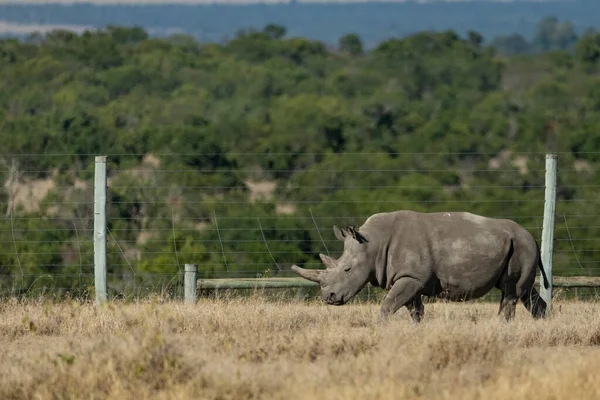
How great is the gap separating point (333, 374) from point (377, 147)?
4626 centimetres

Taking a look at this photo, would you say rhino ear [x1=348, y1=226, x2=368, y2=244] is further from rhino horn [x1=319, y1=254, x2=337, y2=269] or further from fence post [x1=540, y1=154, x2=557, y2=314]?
fence post [x1=540, y1=154, x2=557, y2=314]

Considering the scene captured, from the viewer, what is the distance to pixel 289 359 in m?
9.30

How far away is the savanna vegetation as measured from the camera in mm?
28156

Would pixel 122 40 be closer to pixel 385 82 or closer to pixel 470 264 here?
pixel 385 82

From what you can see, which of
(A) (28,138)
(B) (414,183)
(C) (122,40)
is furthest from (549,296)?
(C) (122,40)

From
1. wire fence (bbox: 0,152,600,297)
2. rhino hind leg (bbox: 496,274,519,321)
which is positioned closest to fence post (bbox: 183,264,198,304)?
rhino hind leg (bbox: 496,274,519,321)

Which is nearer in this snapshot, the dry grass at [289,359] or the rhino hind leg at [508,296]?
the dry grass at [289,359]

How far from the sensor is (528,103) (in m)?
76.2

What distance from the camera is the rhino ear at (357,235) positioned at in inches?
463

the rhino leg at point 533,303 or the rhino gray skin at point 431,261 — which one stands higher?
the rhino gray skin at point 431,261

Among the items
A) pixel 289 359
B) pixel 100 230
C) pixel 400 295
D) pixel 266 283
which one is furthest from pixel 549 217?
pixel 289 359

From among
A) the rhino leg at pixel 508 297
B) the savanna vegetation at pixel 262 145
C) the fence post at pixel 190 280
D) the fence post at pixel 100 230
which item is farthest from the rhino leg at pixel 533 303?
the fence post at pixel 100 230

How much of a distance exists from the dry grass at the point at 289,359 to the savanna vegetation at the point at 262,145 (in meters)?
3.18

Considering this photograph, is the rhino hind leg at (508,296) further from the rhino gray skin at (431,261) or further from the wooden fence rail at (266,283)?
the wooden fence rail at (266,283)
